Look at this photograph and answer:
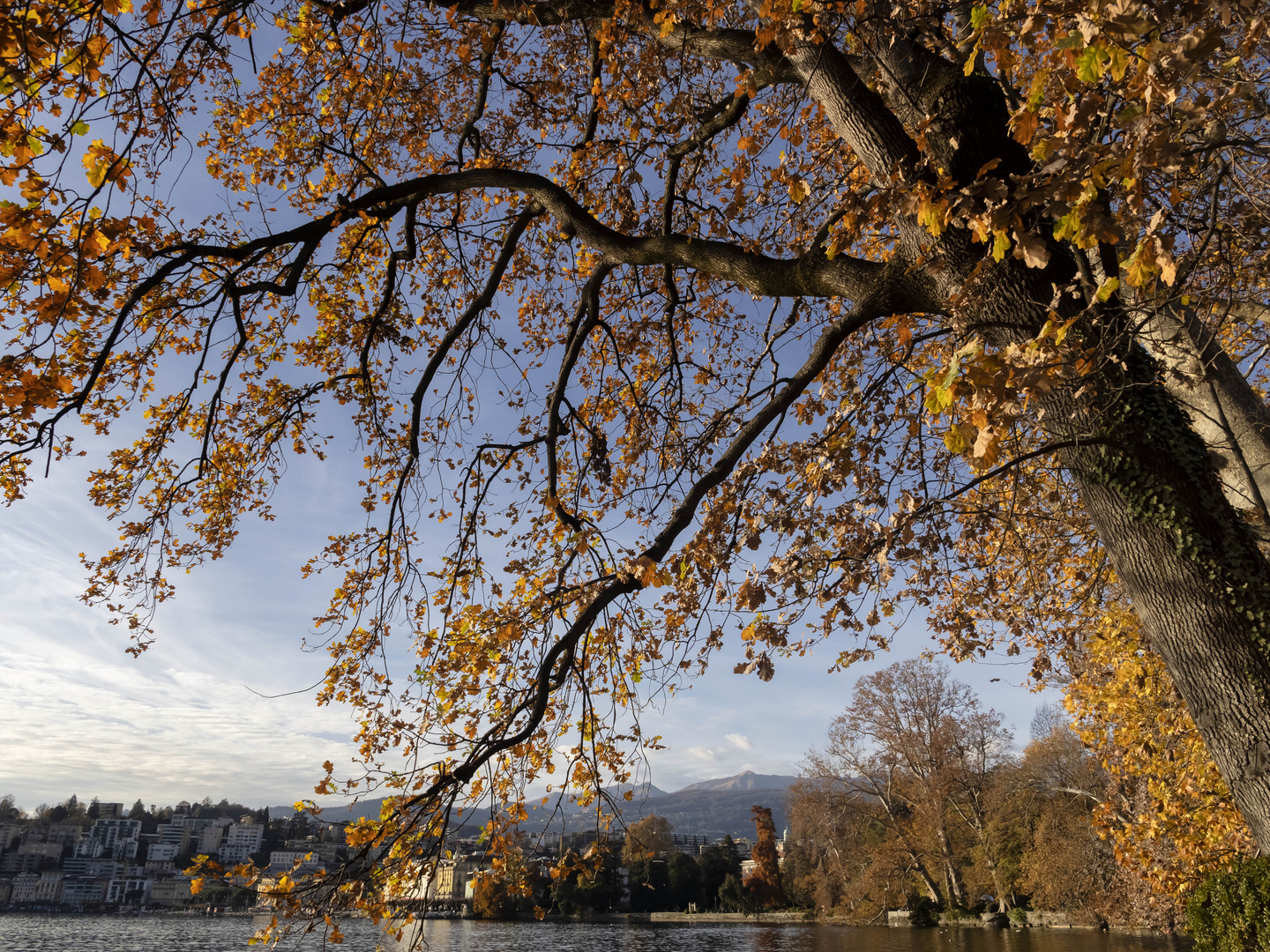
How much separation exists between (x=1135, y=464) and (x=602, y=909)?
290 ft

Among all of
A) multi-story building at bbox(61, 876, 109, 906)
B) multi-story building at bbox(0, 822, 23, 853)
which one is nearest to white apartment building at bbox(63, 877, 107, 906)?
multi-story building at bbox(61, 876, 109, 906)

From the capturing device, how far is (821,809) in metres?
38.4

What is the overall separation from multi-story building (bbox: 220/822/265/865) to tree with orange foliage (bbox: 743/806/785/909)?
137435mm

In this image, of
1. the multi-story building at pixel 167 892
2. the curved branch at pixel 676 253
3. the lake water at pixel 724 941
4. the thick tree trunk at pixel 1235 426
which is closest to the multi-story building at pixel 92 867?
the multi-story building at pixel 167 892

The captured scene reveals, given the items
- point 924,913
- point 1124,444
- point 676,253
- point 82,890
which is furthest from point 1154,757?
point 82,890

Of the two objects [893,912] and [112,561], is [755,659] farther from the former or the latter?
[893,912]

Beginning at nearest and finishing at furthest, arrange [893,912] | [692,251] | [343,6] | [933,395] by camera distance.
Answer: [933,395] → [692,251] → [343,6] → [893,912]

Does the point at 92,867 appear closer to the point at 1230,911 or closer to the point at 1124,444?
the point at 1230,911

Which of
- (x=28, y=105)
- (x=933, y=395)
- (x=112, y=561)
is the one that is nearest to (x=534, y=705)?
(x=933, y=395)

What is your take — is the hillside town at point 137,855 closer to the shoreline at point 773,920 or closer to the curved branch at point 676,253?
the shoreline at point 773,920

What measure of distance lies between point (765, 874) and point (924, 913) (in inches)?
1215

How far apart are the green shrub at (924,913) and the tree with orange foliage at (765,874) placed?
27214 millimetres

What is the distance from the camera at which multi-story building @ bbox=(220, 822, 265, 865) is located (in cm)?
16112

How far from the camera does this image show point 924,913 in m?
34.2
